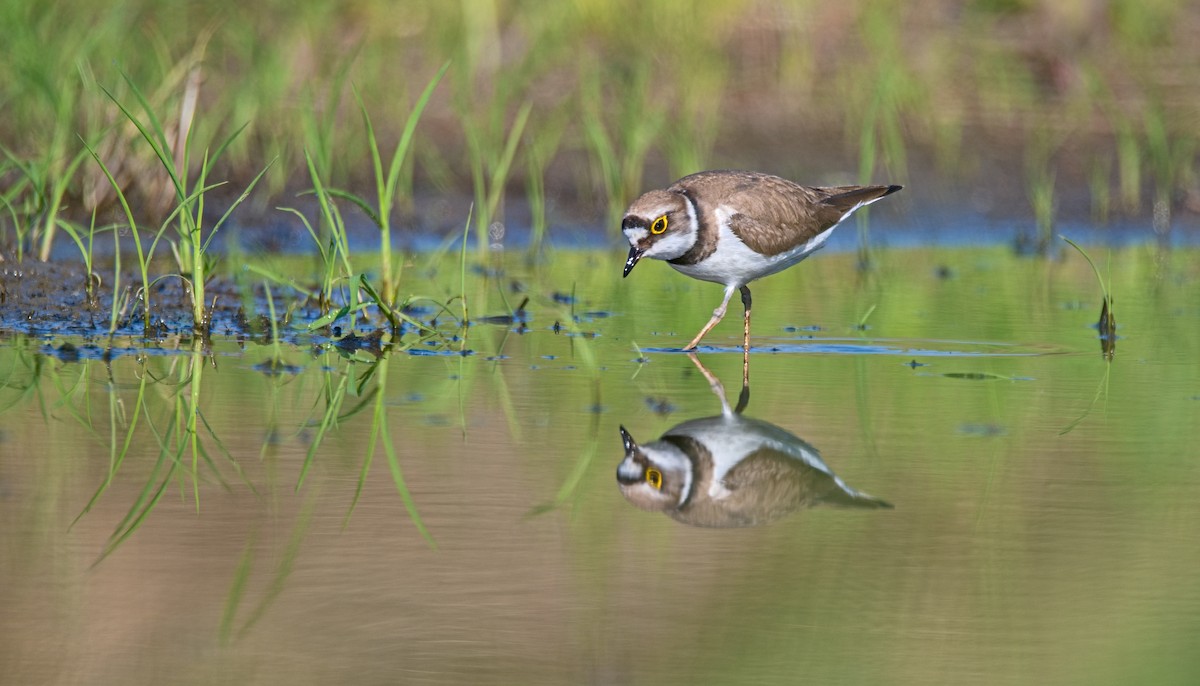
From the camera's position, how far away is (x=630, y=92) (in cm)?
1128

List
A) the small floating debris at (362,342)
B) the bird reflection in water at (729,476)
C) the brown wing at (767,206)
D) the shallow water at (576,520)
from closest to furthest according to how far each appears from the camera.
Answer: the shallow water at (576,520) → the bird reflection in water at (729,476) → the small floating debris at (362,342) → the brown wing at (767,206)

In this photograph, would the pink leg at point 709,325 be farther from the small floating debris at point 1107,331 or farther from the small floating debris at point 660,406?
the small floating debris at point 1107,331

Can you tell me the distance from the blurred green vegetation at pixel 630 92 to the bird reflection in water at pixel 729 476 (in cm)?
430

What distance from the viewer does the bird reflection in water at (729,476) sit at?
442 centimetres

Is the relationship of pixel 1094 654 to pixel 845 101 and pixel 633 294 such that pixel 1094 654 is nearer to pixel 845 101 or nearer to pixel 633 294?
pixel 633 294

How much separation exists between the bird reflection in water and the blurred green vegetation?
4.30 meters

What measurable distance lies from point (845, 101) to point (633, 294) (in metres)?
5.08

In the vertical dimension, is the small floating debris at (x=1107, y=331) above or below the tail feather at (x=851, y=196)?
below

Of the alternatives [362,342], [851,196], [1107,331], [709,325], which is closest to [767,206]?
[709,325]

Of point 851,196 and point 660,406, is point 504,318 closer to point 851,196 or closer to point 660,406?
point 851,196

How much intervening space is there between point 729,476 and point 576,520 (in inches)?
24.9

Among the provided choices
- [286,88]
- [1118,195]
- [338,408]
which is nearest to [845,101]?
[1118,195]

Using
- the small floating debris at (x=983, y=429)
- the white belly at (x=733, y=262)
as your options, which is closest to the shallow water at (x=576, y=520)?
the small floating debris at (x=983, y=429)

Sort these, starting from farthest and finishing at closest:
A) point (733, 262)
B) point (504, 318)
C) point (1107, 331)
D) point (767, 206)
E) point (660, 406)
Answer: point (504, 318) → point (1107, 331) → point (767, 206) → point (733, 262) → point (660, 406)
